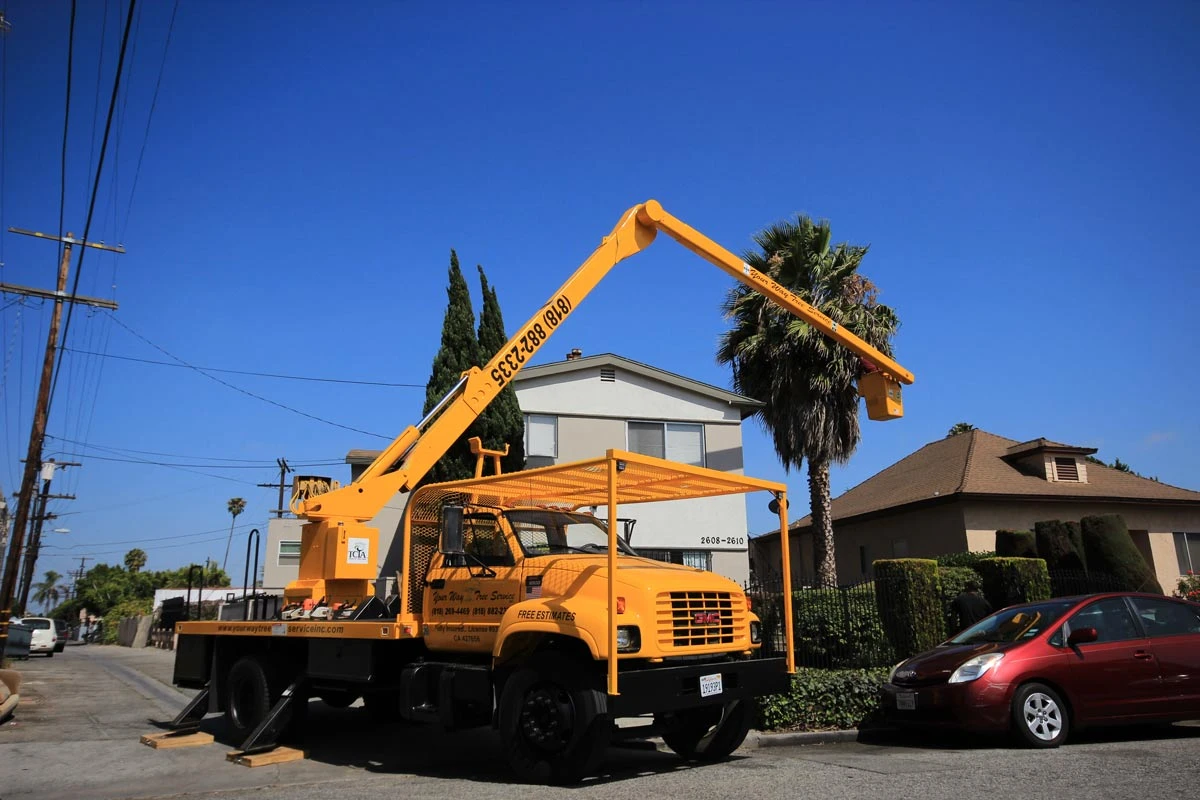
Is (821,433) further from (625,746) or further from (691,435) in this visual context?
(625,746)

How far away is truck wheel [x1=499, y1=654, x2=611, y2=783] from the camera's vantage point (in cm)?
612

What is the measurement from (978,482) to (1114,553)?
5.77m

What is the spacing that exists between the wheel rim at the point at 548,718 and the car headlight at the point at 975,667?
3932mm

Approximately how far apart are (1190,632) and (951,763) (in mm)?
3281

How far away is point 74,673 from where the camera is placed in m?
20.3

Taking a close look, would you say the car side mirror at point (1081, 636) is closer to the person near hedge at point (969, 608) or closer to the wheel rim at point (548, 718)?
the person near hedge at point (969, 608)

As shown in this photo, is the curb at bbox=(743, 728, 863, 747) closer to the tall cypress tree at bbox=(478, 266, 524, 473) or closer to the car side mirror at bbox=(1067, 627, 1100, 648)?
the car side mirror at bbox=(1067, 627, 1100, 648)

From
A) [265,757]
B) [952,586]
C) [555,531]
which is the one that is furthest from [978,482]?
[265,757]

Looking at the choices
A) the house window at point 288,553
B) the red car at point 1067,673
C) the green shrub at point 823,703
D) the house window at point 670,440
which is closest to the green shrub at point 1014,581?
the red car at point 1067,673

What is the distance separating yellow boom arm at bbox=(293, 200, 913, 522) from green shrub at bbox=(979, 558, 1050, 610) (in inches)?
217

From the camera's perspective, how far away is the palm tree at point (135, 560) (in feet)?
301

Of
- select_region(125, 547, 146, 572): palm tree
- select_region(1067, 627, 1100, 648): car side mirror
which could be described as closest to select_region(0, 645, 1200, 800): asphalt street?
select_region(1067, 627, 1100, 648): car side mirror

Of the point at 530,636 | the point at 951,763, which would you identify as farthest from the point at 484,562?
the point at 951,763

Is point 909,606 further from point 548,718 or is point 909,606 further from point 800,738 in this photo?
point 548,718
